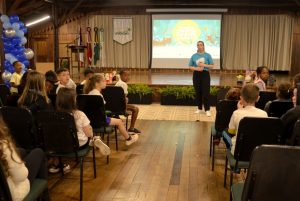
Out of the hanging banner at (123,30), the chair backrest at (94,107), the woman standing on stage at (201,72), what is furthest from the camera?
the hanging banner at (123,30)

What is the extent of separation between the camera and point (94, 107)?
3811mm

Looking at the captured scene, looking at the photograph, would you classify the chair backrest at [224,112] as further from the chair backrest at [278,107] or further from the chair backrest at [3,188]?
the chair backrest at [3,188]

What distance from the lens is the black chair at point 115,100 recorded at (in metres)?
4.53

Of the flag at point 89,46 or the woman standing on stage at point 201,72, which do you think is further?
the flag at point 89,46

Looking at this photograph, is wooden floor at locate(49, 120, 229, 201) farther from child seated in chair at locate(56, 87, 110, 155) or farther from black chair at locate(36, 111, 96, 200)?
child seated in chair at locate(56, 87, 110, 155)

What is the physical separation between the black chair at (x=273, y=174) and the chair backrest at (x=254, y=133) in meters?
0.94

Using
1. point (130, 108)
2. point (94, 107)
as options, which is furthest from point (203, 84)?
point (94, 107)

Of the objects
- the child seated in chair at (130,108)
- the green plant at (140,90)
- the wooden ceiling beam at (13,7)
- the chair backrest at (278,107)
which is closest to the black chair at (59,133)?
the chair backrest at (278,107)

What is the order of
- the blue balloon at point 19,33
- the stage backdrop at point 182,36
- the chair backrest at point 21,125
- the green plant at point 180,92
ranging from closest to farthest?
the chair backrest at point 21,125
the green plant at point 180,92
the blue balloon at point 19,33
the stage backdrop at point 182,36

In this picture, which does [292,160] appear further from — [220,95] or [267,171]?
[220,95]

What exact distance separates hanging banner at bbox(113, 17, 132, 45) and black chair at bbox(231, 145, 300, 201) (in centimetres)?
1212

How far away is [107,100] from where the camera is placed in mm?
4613

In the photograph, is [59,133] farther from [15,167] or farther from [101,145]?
[15,167]

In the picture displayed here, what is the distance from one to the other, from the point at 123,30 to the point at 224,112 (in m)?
10.4
